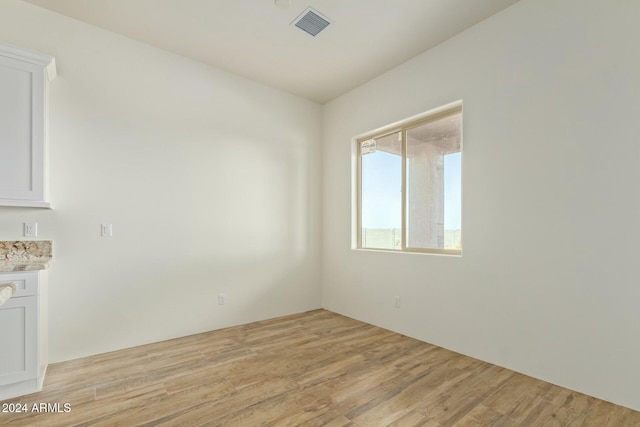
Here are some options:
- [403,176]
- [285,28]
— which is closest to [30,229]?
[285,28]

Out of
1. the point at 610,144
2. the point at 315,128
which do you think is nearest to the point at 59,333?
the point at 315,128

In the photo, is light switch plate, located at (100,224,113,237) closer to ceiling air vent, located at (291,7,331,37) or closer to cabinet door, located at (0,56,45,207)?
cabinet door, located at (0,56,45,207)

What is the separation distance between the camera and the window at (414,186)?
3.25m

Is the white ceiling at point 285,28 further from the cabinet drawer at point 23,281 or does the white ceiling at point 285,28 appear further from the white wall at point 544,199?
the cabinet drawer at point 23,281

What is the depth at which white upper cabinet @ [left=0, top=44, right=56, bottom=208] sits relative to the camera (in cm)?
240

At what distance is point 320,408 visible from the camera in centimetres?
205

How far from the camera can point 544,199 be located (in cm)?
247

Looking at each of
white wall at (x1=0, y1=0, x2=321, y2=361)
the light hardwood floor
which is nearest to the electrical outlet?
white wall at (x1=0, y1=0, x2=321, y2=361)

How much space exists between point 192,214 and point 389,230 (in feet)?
7.86

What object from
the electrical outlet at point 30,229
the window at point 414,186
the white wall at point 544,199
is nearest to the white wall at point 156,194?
the electrical outlet at point 30,229

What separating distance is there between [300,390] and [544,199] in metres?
2.41

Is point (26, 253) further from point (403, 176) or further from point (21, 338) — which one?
point (403, 176)

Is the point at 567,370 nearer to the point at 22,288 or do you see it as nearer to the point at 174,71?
the point at 22,288

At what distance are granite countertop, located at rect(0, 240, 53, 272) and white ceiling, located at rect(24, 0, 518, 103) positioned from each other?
206 cm
